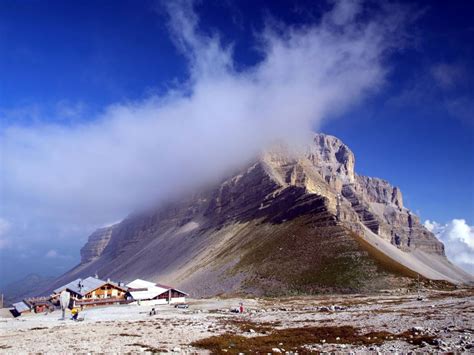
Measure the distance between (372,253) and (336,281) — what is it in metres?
20.5

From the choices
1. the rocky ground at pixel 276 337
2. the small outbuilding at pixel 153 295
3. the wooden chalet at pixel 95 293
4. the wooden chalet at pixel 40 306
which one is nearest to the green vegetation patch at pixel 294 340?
the rocky ground at pixel 276 337

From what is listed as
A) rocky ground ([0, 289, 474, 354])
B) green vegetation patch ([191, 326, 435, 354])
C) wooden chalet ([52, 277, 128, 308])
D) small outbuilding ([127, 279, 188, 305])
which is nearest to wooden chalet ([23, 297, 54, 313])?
wooden chalet ([52, 277, 128, 308])

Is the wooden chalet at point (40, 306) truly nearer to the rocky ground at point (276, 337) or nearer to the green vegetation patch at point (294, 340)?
the rocky ground at point (276, 337)

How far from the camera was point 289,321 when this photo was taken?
195 feet

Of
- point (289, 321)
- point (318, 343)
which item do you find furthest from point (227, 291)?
point (318, 343)

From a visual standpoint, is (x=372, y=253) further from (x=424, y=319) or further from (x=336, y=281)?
(x=424, y=319)

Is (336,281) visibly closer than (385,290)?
No

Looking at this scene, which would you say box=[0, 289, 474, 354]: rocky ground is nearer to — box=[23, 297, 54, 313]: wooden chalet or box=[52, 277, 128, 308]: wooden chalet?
box=[23, 297, 54, 313]: wooden chalet

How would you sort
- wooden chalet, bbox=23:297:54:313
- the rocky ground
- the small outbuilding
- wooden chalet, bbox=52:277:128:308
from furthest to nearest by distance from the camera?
the small outbuilding
wooden chalet, bbox=52:277:128:308
wooden chalet, bbox=23:297:54:313
the rocky ground

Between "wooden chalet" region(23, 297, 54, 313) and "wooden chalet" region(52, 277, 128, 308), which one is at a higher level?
"wooden chalet" region(52, 277, 128, 308)

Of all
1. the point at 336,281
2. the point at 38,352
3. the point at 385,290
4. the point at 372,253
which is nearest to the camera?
the point at 38,352

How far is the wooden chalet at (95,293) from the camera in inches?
4277

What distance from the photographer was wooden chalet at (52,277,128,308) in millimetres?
108625

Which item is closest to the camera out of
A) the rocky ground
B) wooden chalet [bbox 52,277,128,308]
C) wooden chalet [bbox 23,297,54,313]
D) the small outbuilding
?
the rocky ground
